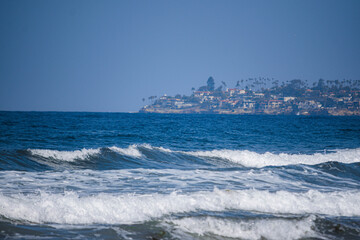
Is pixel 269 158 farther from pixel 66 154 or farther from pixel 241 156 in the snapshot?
pixel 66 154

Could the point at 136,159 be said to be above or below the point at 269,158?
above

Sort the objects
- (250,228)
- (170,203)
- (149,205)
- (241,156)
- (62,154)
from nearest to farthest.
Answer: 1. (250,228)
2. (149,205)
3. (170,203)
4. (62,154)
5. (241,156)

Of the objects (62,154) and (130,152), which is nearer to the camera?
(62,154)

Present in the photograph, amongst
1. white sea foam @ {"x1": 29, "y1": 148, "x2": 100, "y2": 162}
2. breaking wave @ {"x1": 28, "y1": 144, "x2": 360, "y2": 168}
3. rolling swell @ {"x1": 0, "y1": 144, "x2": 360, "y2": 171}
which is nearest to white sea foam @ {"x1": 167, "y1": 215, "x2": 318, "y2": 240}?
rolling swell @ {"x1": 0, "y1": 144, "x2": 360, "y2": 171}

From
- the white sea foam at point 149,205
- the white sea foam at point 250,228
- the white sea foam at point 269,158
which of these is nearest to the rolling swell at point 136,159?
the white sea foam at point 269,158

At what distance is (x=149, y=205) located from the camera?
7.19 m

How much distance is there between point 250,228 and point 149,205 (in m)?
2.32

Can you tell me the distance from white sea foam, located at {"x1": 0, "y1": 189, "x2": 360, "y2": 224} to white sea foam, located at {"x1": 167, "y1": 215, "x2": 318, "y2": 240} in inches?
35.8

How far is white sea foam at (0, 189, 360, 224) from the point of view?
6402 mm

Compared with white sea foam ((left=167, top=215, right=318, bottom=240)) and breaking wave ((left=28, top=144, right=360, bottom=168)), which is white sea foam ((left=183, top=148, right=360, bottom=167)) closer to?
breaking wave ((left=28, top=144, right=360, bottom=168))

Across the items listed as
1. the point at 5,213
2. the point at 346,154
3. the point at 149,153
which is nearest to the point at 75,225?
the point at 5,213

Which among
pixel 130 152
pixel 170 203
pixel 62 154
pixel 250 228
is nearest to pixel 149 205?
pixel 170 203

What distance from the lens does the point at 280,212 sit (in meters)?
7.41

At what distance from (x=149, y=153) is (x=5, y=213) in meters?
11.9
